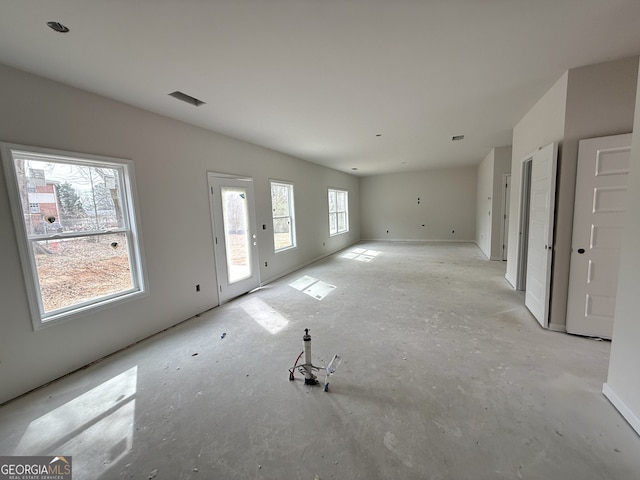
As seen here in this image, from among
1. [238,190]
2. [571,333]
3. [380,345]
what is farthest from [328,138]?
[571,333]

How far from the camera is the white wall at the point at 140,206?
2.08 metres

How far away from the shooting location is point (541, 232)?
9.85 ft

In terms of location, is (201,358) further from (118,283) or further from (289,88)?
(289,88)

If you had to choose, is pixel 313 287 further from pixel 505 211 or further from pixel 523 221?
pixel 505 211

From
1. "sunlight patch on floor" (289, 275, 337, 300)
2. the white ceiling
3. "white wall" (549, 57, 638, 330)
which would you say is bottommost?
"sunlight patch on floor" (289, 275, 337, 300)

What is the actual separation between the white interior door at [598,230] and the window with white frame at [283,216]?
4440 millimetres

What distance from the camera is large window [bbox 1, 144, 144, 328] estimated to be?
2.17m

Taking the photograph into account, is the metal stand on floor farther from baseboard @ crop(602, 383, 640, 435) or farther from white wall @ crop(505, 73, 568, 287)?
white wall @ crop(505, 73, 568, 287)

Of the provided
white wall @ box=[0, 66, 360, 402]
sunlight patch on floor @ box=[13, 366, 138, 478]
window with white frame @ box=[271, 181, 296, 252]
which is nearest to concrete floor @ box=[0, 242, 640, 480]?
sunlight patch on floor @ box=[13, 366, 138, 478]

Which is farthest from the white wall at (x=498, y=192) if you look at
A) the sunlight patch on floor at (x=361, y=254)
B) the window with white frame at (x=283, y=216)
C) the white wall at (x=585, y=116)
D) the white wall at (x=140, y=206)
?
the white wall at (x=140, y=206)

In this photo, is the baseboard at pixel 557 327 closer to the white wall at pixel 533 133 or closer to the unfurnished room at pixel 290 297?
the unfurnished room at pixel 290 297

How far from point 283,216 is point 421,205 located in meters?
5.97

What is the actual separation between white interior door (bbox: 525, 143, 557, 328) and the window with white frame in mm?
4140

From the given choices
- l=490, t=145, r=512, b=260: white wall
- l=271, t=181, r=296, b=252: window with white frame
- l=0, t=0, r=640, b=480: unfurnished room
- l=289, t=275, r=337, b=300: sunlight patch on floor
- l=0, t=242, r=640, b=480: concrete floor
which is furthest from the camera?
l=490, t=145, r=512, b=260: white wall
